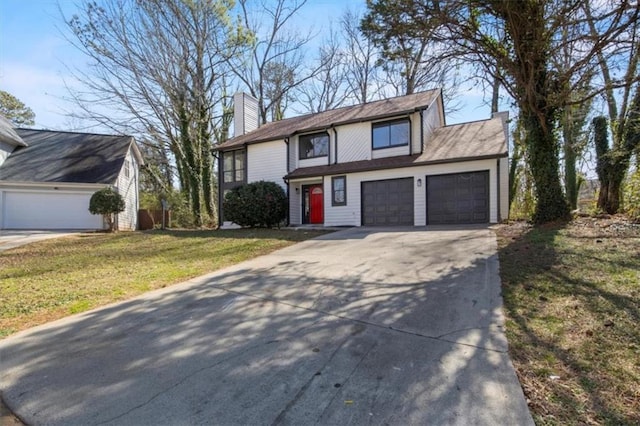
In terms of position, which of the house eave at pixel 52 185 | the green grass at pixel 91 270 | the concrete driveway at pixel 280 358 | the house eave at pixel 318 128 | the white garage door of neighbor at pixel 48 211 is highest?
the house eave at pixel 318 128

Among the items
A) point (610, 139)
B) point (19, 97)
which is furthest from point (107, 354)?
point (19, 97)

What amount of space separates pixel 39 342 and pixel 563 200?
506 inches

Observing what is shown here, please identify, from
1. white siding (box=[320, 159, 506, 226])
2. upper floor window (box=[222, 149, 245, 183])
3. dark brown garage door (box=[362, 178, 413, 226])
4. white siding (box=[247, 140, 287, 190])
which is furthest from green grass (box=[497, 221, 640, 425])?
upper floor window (box=[222, 149, 245, 183])

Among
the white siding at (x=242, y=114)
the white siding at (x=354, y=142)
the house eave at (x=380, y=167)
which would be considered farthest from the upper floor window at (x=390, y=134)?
the white siding at (x=242, y=114)

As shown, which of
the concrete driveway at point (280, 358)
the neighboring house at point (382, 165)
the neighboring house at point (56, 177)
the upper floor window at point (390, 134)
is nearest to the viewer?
the concrete driveway at point (280, 358)

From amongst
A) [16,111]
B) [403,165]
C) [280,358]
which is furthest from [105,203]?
[16,111]

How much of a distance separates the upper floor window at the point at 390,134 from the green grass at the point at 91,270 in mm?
6647

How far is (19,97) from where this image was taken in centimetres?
3144

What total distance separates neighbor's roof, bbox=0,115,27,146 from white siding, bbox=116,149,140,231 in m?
5.80

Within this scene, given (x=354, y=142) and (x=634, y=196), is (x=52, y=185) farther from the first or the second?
(x=634, y=196)

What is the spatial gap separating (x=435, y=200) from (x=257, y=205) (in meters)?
7.67

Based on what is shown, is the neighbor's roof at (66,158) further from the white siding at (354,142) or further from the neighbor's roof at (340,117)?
the white siding at (354,142)

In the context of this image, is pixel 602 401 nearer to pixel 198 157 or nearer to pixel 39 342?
pixel 39 342

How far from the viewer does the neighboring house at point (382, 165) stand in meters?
14.0
